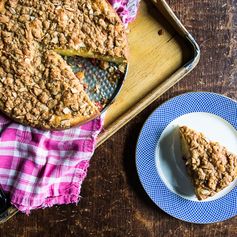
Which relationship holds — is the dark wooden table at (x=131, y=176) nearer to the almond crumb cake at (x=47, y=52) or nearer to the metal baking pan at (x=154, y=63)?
the metal baking pan at (x=154, y=63)

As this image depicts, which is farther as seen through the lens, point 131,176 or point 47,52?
point 131,176

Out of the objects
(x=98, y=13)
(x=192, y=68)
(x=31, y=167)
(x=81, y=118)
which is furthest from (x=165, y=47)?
(x=31, y=167)

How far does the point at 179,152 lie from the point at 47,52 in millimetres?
597

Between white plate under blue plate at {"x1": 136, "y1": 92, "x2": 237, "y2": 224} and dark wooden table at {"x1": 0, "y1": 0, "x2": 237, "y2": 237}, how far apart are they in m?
0.05

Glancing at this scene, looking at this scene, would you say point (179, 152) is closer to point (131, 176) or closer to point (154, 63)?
point (131, 176)

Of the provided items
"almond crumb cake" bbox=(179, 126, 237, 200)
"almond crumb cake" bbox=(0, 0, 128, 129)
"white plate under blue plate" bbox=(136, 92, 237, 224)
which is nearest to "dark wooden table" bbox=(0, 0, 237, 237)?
"white plate under blue plate" bbox=(136, 92, 237, 224)

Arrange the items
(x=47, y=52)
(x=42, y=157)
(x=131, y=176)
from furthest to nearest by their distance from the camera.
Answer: (x=131, y=176) < (x=42, y=157) < (x=47, y=52)

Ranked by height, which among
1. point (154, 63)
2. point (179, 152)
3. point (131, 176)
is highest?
point (154, 63)

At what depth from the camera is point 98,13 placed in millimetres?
1566

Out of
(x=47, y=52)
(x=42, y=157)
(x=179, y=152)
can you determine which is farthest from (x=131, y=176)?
(x=47, y=52)

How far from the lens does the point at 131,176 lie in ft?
5.98

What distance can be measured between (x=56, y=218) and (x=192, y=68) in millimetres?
702

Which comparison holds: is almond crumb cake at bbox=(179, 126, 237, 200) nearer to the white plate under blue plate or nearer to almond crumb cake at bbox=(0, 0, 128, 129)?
the white plate under blue plate

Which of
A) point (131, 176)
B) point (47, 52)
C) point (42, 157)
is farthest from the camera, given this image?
point (131, 176)
